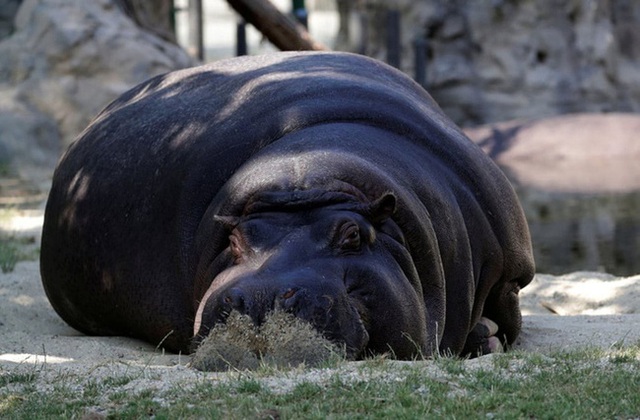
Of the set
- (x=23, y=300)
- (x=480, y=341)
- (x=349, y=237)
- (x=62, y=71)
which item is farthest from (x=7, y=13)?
(x=349, y=237)

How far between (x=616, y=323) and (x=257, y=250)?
7.43 feet

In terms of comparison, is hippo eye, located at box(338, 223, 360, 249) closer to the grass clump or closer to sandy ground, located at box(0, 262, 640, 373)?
the grass clump

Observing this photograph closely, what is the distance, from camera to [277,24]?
9.94 metres

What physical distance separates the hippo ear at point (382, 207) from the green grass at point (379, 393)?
2.46ft

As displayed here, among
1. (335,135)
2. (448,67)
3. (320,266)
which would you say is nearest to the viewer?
(320,266)

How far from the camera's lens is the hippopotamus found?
427cm

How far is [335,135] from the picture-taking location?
16.5 ft

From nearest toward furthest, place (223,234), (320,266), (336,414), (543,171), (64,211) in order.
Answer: (336,414)
(320,266)
(223,234)
(64,211)
(543,171)

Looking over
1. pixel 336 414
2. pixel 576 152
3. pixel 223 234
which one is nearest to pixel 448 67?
pixel 576 152

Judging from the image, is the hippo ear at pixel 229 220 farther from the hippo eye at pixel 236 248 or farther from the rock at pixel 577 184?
the rock at pixel 577 184

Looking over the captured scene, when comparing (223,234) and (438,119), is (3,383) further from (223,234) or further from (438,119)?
(438,119)

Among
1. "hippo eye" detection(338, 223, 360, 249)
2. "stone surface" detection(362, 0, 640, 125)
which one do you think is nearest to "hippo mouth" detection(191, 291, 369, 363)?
"hippo eye" detection(338, 223, 360, 249)

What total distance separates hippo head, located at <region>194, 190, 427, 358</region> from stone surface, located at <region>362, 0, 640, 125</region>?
1468cm

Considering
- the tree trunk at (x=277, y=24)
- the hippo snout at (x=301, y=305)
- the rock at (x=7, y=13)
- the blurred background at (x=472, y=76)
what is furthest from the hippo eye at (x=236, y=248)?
the rock at (x=7, y=13)
